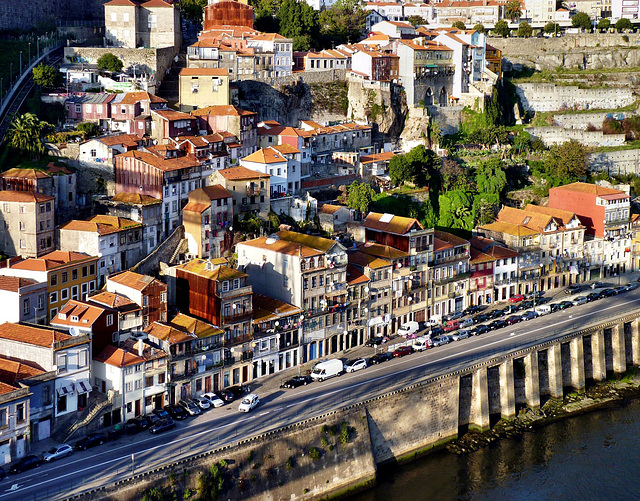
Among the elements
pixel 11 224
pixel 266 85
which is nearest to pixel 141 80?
pixel 266 85

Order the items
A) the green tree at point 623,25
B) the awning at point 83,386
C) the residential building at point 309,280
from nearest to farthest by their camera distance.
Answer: the awning at point 83,386, the residential building at point 309,280, the green tree at point 623,25

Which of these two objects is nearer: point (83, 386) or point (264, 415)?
point (83, 386)

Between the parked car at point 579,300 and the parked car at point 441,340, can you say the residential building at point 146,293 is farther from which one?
the parked car at point 579,300

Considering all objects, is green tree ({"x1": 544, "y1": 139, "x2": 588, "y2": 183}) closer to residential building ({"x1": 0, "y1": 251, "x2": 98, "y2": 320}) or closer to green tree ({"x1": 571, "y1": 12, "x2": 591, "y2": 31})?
green tree ({"x1": 571, "y1": 12, "x2": 591, "y2": 31})

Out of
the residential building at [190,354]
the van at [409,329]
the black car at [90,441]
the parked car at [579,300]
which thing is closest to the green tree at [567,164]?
the parked car at [579,300]

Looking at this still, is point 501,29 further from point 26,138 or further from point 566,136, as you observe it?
point 26,138

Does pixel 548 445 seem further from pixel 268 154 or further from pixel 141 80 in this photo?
pixel 141 80

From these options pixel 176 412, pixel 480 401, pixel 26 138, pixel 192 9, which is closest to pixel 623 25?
pixel 192 9
